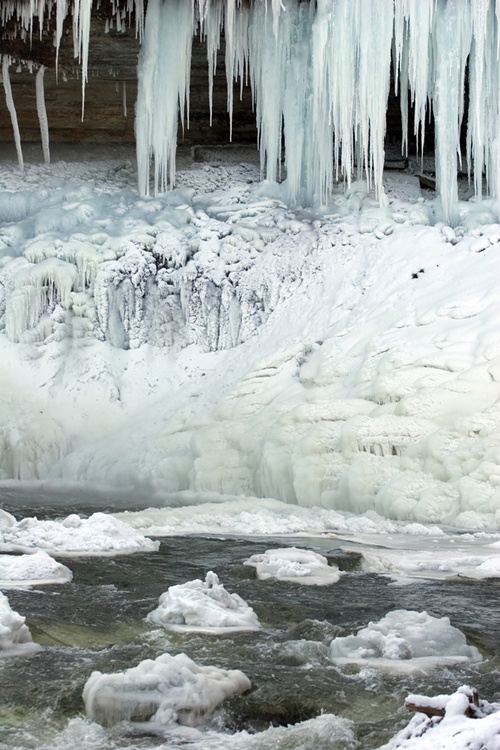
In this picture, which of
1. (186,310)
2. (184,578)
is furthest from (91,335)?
(184,578)

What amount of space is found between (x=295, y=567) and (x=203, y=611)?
1.43 metres

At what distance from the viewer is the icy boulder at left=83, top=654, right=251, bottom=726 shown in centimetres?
310

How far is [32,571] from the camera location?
5293mm

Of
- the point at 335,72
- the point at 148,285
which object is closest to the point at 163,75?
the point at 335,72

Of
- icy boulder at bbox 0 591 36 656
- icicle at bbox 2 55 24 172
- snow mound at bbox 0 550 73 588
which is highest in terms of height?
icicle at bbox 2 55 24 172

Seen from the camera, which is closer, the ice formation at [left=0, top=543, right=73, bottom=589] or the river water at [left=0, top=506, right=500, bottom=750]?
the river water at [left=0, top=506, right=500, bottom=750]

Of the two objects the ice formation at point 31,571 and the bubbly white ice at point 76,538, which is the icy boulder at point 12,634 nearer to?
the ice formation at point 31,571

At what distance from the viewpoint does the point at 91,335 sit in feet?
42.9

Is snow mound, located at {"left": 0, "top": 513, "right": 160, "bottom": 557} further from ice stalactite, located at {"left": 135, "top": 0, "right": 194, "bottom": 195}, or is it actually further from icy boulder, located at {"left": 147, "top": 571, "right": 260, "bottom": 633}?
ice stalactite, located at {"left": 135, "top": 0, "right": 194, "bottom": 195}

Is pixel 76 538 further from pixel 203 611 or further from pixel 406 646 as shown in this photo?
pixel 406 646

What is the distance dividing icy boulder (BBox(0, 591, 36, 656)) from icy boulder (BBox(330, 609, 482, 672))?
50.0 inches

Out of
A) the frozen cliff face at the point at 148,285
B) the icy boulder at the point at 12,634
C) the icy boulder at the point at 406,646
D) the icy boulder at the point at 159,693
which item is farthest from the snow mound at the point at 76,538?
the frozen cliff face at the point at 148,285

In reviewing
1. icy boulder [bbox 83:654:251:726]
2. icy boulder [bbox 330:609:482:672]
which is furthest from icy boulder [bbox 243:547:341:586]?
icy boulder [bbox 83:654:251:726]

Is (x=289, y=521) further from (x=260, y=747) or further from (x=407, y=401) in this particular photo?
(x=260, y=747)
